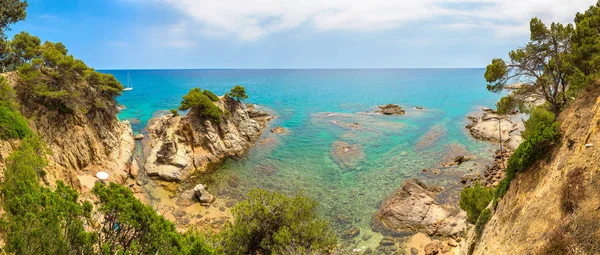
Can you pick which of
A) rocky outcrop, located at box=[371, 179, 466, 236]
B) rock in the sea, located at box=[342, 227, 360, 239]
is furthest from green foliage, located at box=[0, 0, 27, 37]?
rocky outcrop, located at box=[371, 179, 466, 236]

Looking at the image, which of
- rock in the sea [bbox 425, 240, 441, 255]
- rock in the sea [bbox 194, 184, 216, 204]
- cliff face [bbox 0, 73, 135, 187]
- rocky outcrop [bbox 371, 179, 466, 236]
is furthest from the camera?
rock in the sea [bbox 194, 184, 216, 204]

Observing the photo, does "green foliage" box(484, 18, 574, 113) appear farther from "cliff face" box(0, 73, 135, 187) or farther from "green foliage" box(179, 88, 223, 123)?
"green foliage" box(179, 88, 223, 123)

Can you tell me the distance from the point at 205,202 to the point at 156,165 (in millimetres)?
10065

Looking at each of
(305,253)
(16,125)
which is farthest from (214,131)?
(305,253)

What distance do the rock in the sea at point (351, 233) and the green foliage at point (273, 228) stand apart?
6.59 metres

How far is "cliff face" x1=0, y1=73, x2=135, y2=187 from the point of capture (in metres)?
25.4

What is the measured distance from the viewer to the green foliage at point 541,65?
58.7 ft

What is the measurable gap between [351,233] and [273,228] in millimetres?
9187

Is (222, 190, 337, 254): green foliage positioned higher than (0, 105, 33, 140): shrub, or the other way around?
(0, 105, 33, 140): shrub

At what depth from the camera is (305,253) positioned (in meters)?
15.6

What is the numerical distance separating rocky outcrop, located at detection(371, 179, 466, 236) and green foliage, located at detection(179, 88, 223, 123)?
2596 cm

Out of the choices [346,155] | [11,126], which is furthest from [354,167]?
[11,126]

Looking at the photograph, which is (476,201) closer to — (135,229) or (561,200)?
(561,200)

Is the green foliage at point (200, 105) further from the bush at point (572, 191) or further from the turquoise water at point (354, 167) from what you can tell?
the bush at point (572, 191)
